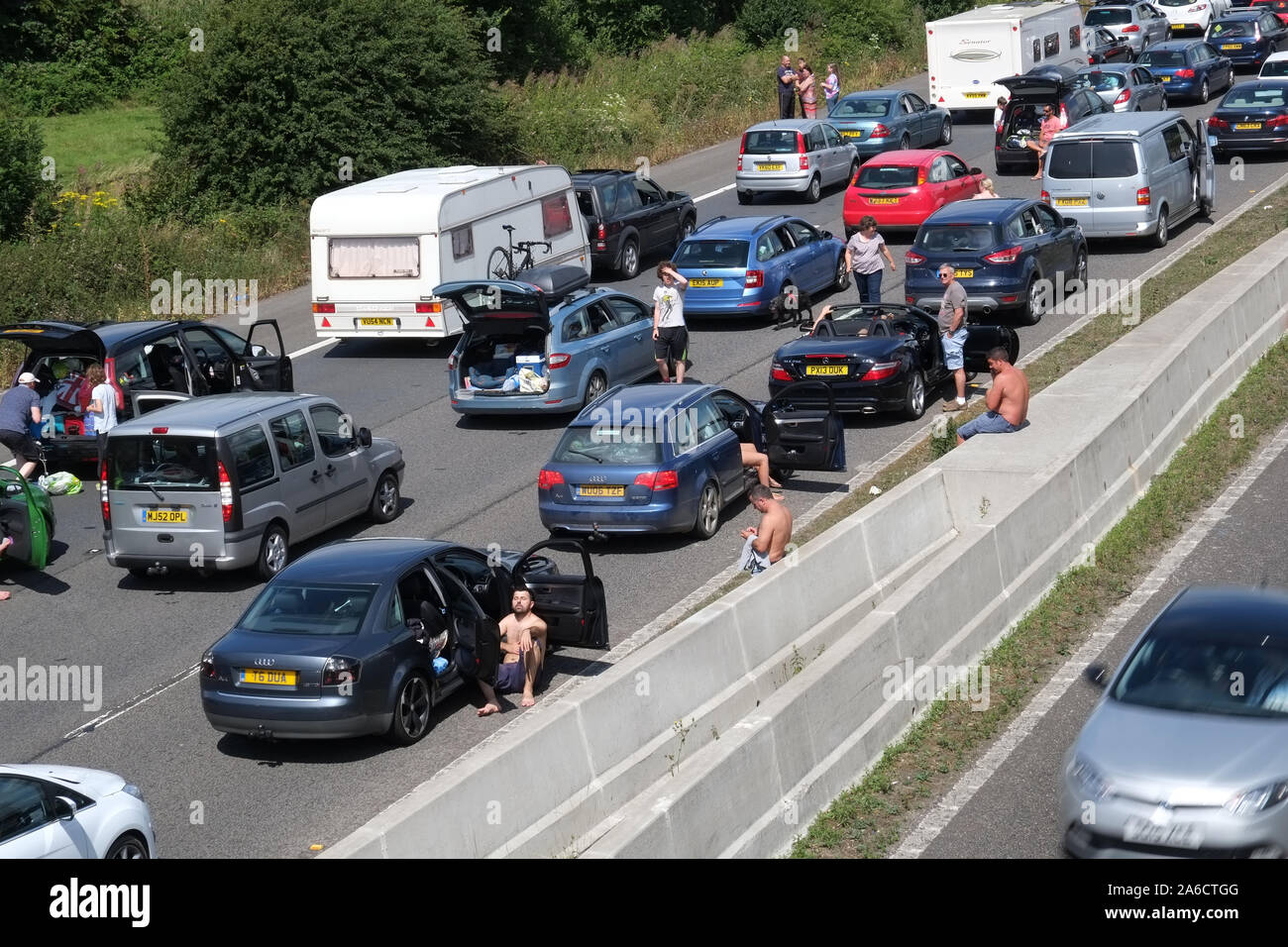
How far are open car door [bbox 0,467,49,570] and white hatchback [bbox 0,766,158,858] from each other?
6.77m

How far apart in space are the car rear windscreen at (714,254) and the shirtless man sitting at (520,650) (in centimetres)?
1273

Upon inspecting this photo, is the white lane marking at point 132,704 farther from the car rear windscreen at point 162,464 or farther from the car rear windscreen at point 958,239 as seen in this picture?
the car rear windscreen at point 958,239

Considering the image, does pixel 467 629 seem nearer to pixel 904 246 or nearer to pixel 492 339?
pixel 492 339

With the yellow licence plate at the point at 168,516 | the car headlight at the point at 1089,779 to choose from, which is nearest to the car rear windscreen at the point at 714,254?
the yellow licence plate at the point at 168,516

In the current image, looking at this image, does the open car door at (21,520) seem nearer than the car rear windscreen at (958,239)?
Yes

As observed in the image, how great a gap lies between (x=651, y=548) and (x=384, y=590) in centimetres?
470

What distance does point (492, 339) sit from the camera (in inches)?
832

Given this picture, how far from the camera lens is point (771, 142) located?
34.1 meters

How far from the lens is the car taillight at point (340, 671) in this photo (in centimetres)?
1210

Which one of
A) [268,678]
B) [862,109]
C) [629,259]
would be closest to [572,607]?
[268,678]

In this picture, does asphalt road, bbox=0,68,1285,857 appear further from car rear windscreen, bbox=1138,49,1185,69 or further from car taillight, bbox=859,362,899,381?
car rear windscreen, bbox=1138,49,1185,69

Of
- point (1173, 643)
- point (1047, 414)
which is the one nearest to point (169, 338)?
point (1047, 414)

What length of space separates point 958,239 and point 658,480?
375 inches

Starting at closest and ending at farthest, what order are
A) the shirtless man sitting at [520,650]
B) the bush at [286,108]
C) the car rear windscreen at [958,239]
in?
the shirtless man sitting at [520,650], the car rear windscreen at [958,239], the bush at [286,108]
